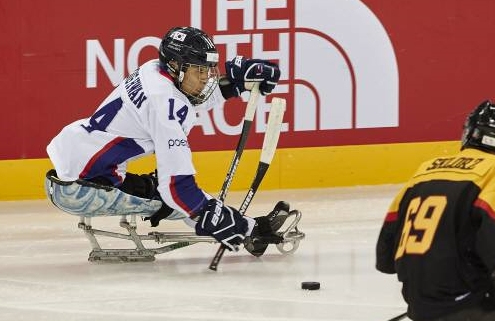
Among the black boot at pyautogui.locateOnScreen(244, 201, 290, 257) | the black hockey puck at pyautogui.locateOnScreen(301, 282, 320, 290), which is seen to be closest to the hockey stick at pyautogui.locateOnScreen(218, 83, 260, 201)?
the black boot at pyautogui.locateOnScreen(244, 201, 290, 257)

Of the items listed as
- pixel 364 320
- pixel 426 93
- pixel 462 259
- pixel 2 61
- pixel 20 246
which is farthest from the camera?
pixel 426 93

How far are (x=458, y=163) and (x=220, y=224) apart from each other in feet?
6.49

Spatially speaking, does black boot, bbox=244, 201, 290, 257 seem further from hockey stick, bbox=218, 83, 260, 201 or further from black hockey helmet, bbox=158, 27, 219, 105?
black hockey helmet, bbox=158, 27, 219, 105

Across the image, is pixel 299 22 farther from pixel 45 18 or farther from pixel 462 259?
pixel 462 259

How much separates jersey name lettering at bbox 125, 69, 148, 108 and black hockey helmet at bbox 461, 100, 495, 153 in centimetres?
210

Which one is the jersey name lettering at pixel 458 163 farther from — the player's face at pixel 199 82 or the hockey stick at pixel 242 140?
the hockey stick at pixel 242 140

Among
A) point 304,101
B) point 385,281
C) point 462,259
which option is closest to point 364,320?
point 385,281

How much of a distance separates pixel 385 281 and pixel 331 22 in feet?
7.73

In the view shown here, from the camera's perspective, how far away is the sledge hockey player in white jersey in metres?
5.64

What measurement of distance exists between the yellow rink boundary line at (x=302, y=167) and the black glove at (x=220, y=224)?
185 cm

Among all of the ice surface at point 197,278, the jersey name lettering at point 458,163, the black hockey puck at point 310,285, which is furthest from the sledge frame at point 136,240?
the jersey name lettering at point 458,163

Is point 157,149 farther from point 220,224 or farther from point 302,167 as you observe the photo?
point 302,167

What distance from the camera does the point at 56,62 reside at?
7.36 m

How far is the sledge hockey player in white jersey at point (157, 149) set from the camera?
5.64m
